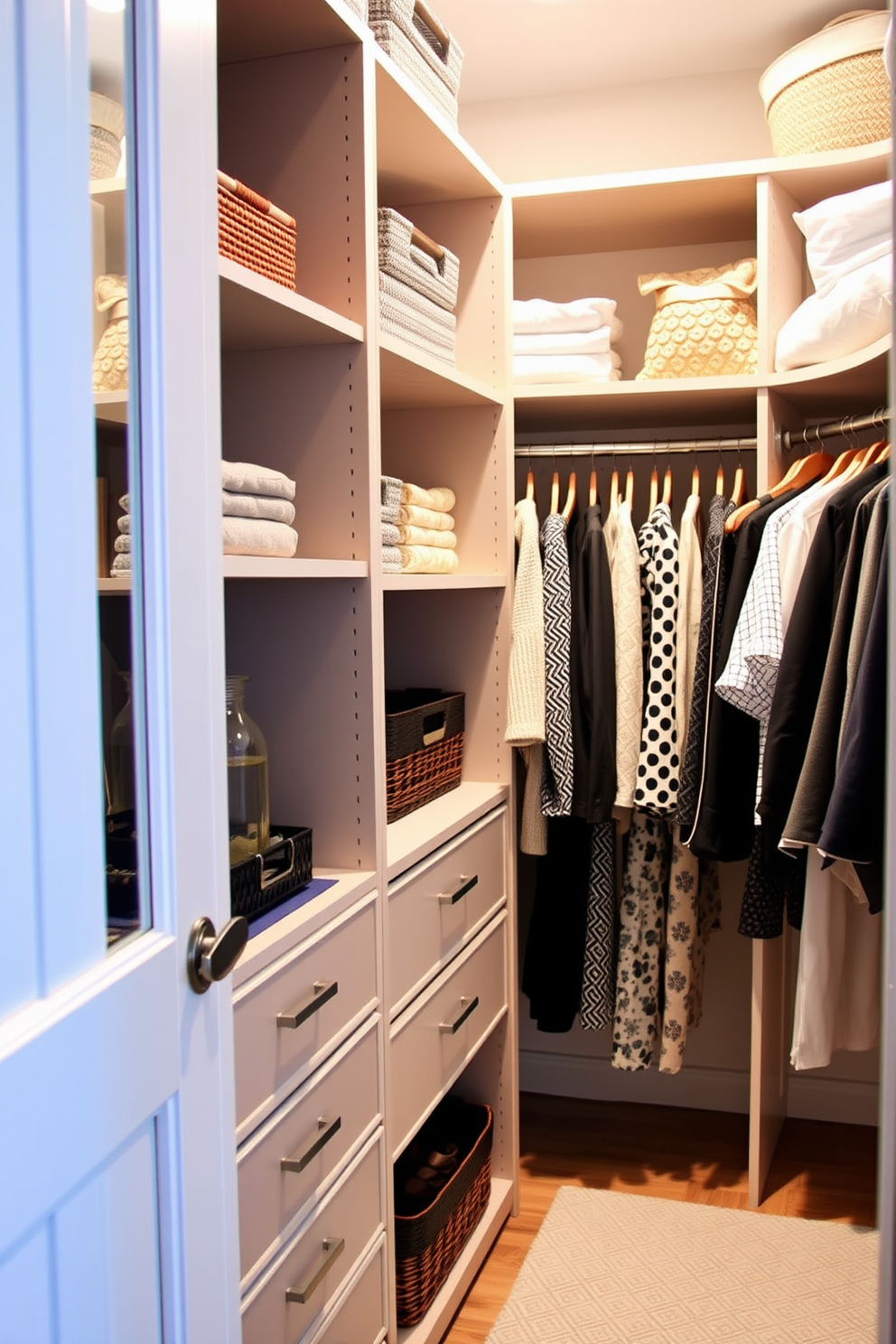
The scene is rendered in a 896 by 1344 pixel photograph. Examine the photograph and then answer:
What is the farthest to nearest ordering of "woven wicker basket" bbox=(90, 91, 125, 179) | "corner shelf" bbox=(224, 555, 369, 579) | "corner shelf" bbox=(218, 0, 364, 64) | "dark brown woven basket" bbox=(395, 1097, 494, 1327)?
"dark brown woven basket" bbox=(395, 1097, 494, 1327)
"corner shelf" bbox=(218, 0, 364, 64)
"corner shelf" bbox=(224, 555, 369, 579)
"woven wicker basket" bbox=(90, 91, 125, 179)

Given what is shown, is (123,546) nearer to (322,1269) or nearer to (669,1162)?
(322,1269)

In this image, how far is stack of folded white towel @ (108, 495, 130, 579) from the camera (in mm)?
989

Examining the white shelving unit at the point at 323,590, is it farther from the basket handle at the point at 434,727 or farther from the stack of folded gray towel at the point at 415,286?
the basket handle at the point at 434,727

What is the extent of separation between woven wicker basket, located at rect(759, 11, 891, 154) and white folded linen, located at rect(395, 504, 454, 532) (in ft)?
3.61

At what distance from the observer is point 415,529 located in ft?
7.27

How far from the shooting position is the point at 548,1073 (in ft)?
10.7

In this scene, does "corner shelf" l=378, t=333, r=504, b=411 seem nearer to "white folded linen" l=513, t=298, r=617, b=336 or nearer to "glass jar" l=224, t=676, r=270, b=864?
"white folded linen" l=513, t=298, r=617, b=336

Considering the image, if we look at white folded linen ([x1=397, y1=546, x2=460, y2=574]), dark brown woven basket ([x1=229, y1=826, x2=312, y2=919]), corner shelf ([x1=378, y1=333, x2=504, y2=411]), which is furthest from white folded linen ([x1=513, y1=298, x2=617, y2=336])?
dark brown woven basket ([x1=229, y1=826, x2=312, y2=919])

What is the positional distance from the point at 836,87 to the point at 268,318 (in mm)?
1520

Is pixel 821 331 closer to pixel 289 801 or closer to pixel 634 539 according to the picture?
pixel 634 539

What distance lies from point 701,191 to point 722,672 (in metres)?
1.08

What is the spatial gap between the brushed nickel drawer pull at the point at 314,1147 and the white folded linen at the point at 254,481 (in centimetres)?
85

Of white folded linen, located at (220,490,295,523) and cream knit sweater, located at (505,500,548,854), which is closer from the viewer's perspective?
white folded linen, located at (220,490,295,523)

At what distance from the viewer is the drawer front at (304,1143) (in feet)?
4.62
